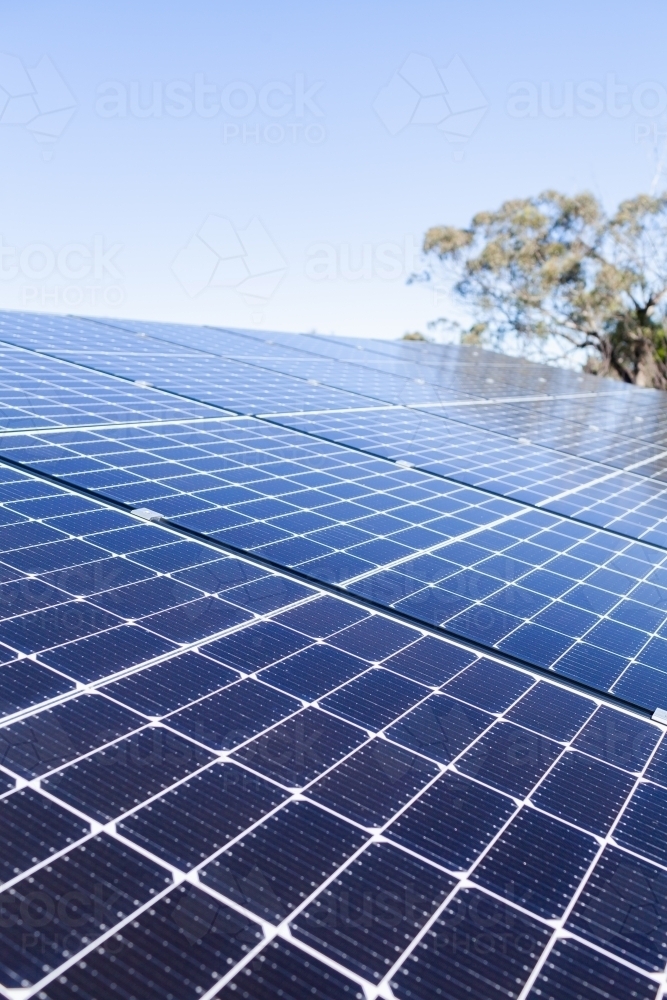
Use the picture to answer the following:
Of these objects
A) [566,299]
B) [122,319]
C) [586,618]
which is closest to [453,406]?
[122,319]

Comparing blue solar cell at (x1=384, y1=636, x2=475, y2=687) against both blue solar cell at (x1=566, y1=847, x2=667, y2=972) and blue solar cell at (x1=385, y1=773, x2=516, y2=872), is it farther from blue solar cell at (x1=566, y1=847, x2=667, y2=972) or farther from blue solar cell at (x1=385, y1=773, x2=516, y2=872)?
blue solar cell at (x1=566, y1=847, x2=667, y2=972)

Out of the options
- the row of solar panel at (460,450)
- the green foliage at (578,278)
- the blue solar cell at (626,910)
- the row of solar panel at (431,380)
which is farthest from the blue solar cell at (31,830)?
the green foliage at (578,278)

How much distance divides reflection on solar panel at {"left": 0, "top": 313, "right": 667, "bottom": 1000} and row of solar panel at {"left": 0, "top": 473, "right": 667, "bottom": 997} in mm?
17

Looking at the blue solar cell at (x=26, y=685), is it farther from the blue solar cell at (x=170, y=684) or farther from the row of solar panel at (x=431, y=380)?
the row of solar panel at (x=431, y=380)

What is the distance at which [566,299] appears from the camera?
6356 centimetres

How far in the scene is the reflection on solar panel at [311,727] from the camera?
414 centimetres

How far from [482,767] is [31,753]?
273 cm

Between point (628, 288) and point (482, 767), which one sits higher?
point (628, 288)

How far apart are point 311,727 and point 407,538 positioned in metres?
4.64

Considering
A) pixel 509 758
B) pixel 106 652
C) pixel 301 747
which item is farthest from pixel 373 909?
pixel 106 652

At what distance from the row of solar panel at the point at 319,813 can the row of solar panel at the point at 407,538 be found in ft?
3.12

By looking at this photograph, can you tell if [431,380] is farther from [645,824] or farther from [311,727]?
[645,824]

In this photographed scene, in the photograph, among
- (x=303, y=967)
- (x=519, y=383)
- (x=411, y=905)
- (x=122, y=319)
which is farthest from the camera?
(x=519, y=383)

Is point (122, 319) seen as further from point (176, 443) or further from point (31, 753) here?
point (31, 753)
